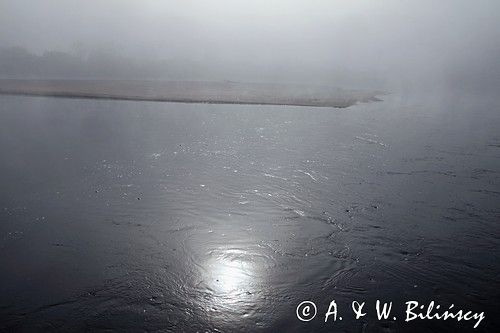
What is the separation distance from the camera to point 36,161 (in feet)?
47.4

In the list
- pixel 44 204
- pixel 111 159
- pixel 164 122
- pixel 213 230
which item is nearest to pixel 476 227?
pixel 213 230

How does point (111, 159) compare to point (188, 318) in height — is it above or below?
above

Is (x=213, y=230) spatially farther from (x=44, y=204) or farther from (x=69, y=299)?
(x=44, y=204)

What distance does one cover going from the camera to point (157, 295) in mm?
6594

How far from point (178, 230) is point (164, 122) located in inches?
637

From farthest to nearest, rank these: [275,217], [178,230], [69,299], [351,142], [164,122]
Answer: [164,122], [351,142], [275,217], [178,230], [69,299]

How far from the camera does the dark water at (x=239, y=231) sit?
6.32m

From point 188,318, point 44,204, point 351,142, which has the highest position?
point 351,142

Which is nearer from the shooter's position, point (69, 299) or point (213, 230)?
point (69, 299)

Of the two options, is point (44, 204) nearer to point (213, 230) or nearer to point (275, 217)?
point (213, 230)

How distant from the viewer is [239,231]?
906 cm

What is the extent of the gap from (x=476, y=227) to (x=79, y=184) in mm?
12418

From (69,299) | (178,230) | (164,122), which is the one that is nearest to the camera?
(69,299)

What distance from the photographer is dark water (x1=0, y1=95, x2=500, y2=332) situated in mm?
6316
